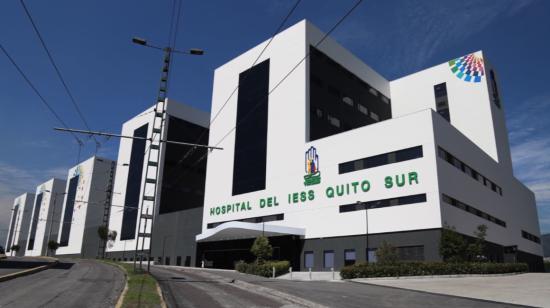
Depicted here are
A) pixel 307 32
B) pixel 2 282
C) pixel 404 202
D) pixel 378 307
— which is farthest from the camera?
pixel 307 32

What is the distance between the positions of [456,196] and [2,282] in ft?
112

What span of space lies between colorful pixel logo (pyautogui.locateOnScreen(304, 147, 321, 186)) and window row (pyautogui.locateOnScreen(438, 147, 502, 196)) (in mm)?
11790

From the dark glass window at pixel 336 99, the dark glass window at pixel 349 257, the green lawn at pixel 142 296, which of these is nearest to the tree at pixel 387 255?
the dark glass window at pixel 349 257

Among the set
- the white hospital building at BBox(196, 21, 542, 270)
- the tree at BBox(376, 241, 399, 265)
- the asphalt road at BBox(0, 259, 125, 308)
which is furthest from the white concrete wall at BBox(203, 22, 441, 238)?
the asphalt road at BBox(0, 259, 125, 308)

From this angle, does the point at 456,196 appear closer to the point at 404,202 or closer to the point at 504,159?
the point at 404,202

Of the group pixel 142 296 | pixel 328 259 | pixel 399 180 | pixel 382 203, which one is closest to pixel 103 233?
pixel 328 259

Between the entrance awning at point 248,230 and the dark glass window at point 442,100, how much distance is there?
93.7 feet

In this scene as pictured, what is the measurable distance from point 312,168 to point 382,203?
29.1ft

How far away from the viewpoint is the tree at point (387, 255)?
31.7 m

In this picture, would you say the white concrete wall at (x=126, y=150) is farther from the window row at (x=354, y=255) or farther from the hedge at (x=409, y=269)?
the hedge at (x=409, y=269)

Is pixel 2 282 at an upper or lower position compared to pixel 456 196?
lower

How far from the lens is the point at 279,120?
4847cm

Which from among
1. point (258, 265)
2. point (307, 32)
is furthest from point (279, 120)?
point (258, 265)

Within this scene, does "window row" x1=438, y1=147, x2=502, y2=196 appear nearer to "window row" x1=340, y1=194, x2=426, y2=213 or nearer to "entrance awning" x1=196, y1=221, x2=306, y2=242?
"window row" x1=340, y1=194, x2=426, y2=213
